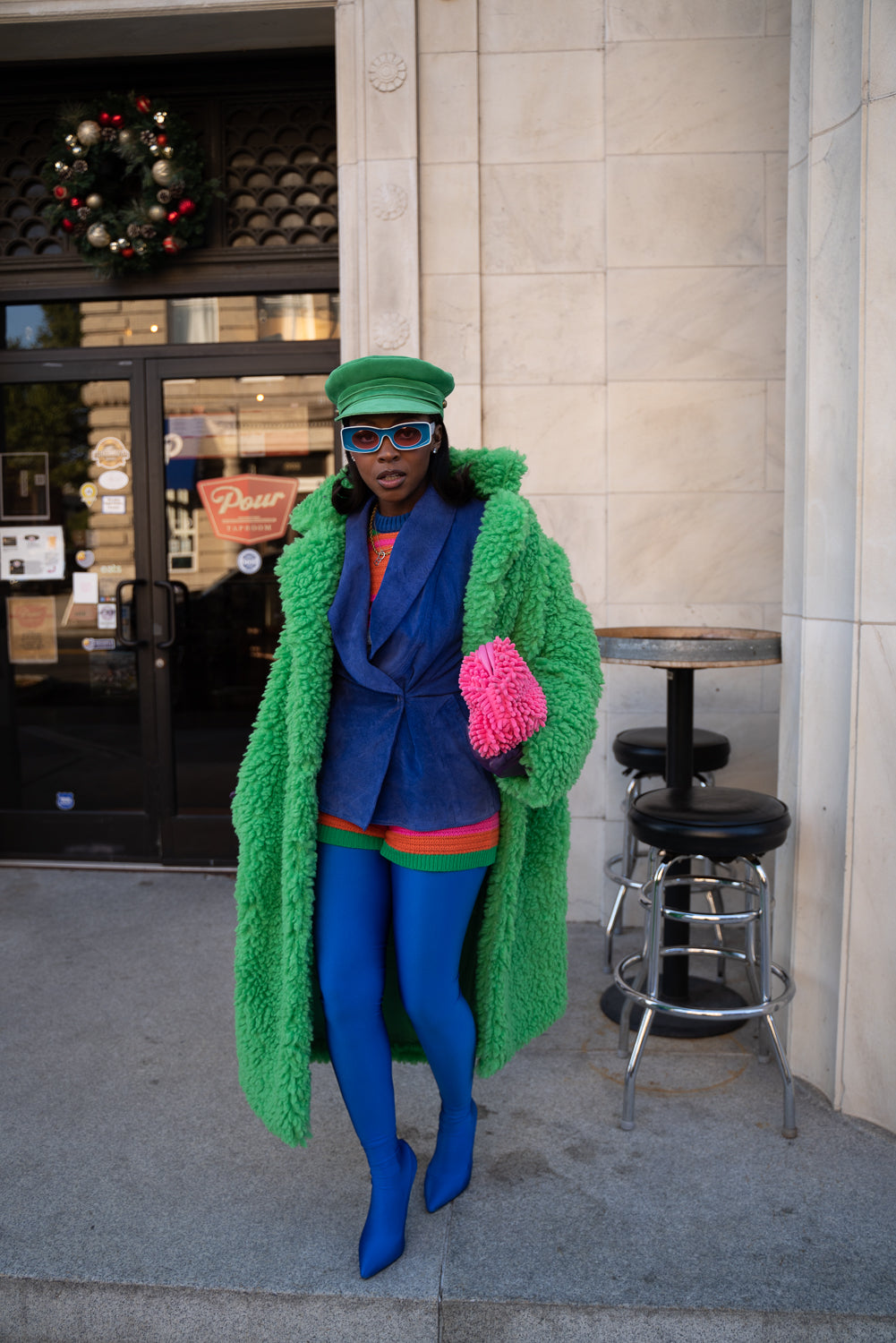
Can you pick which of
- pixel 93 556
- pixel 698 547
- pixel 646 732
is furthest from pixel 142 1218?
pixel 93 556

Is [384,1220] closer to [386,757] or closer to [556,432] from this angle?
[386,757]

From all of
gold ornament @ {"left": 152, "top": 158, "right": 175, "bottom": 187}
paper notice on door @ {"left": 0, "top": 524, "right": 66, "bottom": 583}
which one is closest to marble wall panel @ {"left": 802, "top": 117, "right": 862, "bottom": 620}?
gold ornament @ {"left": 152, "top": 158, "right": 175, "bottom": 187}

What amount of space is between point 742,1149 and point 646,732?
5.52 ft

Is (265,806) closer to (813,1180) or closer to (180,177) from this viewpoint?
(813,1180)

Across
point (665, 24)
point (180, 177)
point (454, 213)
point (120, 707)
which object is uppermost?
point (665, 24)

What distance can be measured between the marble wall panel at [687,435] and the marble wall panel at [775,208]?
523 millimetres

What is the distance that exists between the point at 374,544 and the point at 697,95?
308 cm

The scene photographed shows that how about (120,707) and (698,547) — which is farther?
(120,707)

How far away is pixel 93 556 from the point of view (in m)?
5.36

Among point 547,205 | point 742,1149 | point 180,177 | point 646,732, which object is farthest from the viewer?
point 180,177

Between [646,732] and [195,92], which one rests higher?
[195,92]

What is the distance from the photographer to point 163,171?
4.75 m

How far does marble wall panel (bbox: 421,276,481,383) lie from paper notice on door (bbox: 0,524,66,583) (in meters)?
2.25

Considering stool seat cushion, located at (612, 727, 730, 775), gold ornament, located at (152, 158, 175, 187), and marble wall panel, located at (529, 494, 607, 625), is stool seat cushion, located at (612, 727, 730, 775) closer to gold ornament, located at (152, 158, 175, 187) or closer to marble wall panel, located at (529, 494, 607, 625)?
marble wall panel, located at (529, 494, 607, 625)
